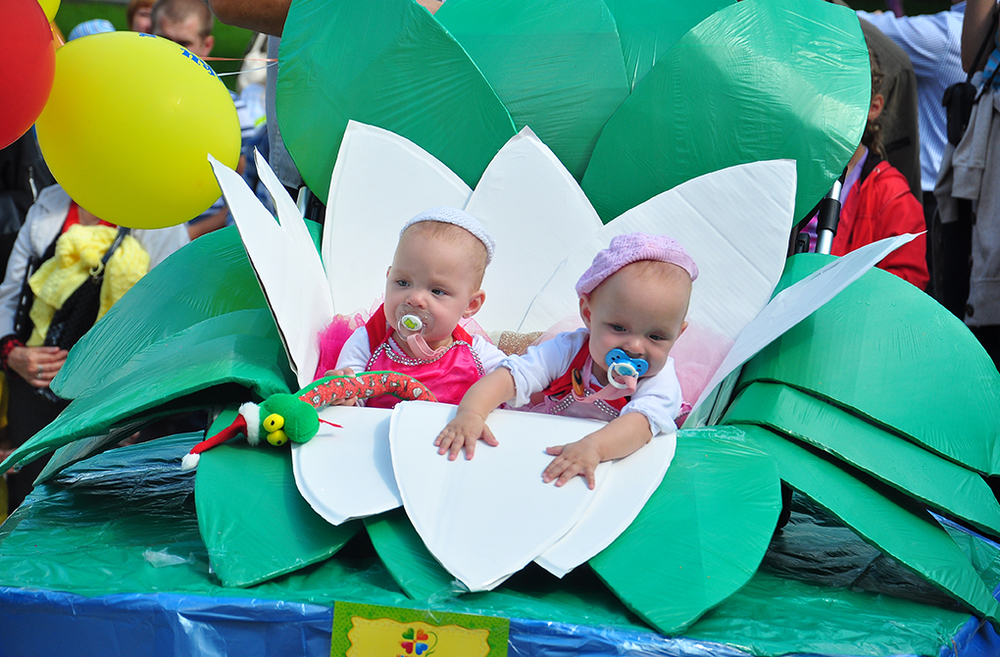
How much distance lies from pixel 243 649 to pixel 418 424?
401 millimetres

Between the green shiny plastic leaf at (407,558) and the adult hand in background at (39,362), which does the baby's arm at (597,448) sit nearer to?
the green shiny plastic leaf at (407,558)

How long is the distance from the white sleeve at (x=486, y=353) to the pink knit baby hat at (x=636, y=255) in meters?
0.33

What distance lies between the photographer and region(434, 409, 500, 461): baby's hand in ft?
4.36

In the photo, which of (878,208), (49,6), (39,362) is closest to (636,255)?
(49,6)

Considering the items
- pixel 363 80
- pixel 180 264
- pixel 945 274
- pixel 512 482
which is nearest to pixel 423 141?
pixel 363 80

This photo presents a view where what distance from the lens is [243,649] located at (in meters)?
1.16

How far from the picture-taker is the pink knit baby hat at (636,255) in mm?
1514

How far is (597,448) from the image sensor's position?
134 centimetres

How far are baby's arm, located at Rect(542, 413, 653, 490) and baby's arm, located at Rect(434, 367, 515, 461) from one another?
104 millimetres

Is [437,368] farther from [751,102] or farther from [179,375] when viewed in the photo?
[751,102]

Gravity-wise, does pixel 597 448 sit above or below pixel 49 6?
below

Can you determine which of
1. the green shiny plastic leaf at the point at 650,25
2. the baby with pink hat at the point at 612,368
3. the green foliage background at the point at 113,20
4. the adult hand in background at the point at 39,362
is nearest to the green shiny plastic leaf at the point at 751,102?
the green shiny plastic leaf at the point at 650,25

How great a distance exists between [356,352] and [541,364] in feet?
1.25

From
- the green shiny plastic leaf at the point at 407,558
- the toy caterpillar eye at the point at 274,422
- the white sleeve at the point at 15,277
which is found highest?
the toy caterpillar eye at the point at 274,422
